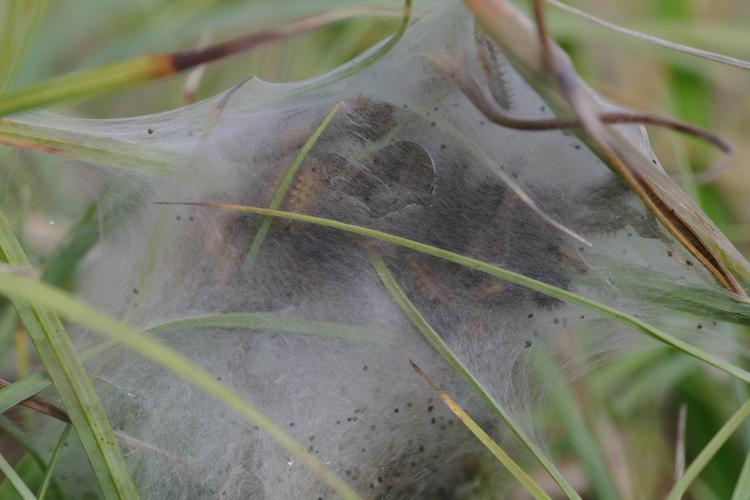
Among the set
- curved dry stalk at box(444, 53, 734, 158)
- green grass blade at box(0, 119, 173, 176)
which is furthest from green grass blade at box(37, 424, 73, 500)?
curved dry stalk at box(444, 53, 734, 158)

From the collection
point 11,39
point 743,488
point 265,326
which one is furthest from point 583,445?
point 11,39

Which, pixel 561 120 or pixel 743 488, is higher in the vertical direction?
pixel 561 120

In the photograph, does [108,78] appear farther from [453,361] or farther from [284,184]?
[453,361]

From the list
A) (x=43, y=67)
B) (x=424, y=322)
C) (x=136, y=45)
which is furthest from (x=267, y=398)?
(x=43, y=67)

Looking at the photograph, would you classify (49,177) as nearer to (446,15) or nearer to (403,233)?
(403,233)

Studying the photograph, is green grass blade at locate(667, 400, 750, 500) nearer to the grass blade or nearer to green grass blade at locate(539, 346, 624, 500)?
green grass blade at locate(539, 346, 624, 500)

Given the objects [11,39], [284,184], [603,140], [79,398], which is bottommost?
[603,140]

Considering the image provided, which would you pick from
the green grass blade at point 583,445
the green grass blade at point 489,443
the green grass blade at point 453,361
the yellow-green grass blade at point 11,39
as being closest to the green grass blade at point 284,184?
the green grass blade at point 453,361
